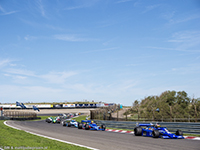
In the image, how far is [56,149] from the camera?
9.91 m

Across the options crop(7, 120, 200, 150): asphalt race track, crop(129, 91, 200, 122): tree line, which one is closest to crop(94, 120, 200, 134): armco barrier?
crop(7, 120, 200, 150): asphalt race track

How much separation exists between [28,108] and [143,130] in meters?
86.5

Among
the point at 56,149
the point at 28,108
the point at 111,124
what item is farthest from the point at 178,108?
the point at 28,108

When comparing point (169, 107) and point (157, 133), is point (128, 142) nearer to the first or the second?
point (157, 133)

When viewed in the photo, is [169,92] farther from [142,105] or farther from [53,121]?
[53,121]

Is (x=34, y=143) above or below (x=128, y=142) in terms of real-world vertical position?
above

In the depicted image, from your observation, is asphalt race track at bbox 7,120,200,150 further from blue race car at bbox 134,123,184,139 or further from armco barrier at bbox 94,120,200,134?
armco barrier at bbox 94,120,200,134

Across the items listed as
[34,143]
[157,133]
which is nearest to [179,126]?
[157,133]

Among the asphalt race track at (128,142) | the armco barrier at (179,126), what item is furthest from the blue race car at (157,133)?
the armco barrier at (179,126)

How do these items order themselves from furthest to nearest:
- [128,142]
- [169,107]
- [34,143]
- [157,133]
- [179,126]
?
1. [169,107]
2. [179,126]
3. [157,133]
4. [128,142]
5. [34,143]

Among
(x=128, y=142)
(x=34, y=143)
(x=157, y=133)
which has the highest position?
(x=34, y=143)

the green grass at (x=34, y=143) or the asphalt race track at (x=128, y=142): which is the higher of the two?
the green grass at (x=34, y=143)

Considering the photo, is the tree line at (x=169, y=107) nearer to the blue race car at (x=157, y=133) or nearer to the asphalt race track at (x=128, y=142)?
the blue race car at (x=157, y=133)

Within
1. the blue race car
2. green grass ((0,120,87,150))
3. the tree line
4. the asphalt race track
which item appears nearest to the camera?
green grass ((0,120,87,150))
